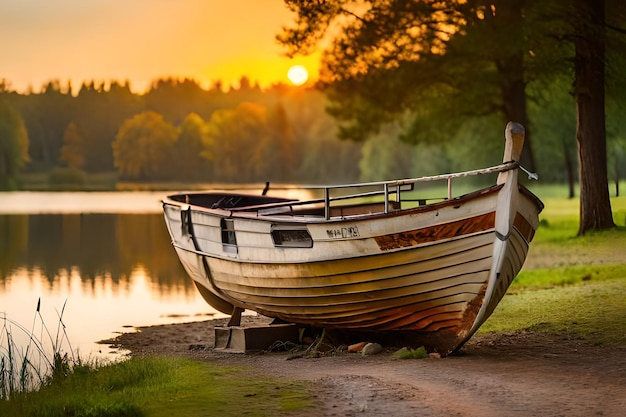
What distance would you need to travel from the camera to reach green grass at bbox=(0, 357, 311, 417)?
32.3 ft

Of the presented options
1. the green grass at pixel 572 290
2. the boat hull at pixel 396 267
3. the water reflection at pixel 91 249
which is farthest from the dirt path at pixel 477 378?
the water reflection at pixel 91 249

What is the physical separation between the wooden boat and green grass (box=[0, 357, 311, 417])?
5.53 feet

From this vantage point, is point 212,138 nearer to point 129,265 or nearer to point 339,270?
point 129,265

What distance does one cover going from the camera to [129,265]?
31.7 metres

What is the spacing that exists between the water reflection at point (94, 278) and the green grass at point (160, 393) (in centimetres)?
423

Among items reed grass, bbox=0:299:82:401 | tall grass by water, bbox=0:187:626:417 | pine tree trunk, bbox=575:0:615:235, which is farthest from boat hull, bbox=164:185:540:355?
pine tree trunk, bbox=575:0:615:235

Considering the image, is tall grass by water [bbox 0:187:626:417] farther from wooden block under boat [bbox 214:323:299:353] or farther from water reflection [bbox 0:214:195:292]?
water reflection [bbox 0:214:195:292]

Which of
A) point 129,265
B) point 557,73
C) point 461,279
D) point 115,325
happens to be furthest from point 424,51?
point 461,279

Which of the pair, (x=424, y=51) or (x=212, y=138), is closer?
(x=424, y=51)

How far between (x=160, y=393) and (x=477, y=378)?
10.5 feet

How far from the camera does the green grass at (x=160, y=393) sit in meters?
9.84

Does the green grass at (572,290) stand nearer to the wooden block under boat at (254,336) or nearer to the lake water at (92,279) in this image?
the wooden block under boat at (254,336)

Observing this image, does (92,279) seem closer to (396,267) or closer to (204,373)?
(204,373)

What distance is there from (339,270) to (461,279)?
170 centimetres
